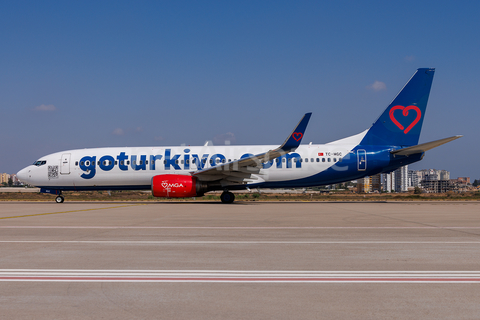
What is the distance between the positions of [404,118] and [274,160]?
351 inches

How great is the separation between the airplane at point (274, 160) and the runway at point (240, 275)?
1414cm

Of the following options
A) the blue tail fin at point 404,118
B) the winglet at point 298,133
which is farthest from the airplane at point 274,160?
the winglet at point 298,133

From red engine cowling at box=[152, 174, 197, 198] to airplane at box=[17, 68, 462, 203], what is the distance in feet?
3.77

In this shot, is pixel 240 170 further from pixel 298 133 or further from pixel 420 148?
pixel 420 148

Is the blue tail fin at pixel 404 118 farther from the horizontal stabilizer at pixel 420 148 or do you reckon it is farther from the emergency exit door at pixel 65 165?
the emergency exit door at pixel 65 165

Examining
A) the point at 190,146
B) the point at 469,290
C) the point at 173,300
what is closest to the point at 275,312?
the point at 173,300

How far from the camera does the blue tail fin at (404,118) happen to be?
2375cm

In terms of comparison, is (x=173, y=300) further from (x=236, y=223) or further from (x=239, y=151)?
(x=239, y=151)

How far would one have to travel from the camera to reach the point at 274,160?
75.9 ft

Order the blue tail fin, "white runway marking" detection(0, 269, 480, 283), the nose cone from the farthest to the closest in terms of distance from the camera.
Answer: the nose cone
the blue tail fin
"white runway marking" detection(0, 269, 480, 283)

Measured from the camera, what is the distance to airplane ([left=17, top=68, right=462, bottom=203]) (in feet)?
76.1

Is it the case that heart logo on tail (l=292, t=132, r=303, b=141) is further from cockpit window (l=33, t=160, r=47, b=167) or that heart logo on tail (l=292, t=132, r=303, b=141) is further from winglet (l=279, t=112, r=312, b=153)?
cockpit window (l=33, t=160, r=47, b=167)

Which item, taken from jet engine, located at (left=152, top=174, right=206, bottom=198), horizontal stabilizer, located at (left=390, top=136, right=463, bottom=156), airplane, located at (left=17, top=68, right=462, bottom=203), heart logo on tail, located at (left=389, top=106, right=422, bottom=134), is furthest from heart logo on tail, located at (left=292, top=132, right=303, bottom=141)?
heart logo on tail, located at (left=389, top=106, right=422, bottom=134)

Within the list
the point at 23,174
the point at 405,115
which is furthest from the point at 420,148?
the point at 23,174
